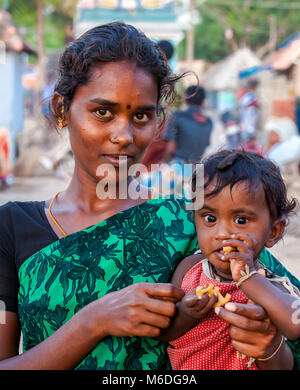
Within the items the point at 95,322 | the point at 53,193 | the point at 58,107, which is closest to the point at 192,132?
the point at 53,193

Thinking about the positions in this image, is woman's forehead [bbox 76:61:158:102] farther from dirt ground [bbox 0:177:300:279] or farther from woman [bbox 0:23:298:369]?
dirt ground [bbox 0:177:300:279]

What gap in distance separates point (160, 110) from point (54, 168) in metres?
8.74

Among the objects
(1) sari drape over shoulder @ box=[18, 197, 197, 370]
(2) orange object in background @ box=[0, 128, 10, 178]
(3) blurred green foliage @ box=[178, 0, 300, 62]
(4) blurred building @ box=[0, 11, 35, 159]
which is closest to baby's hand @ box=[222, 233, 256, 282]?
(1) sari drape over shoulder @ box=[18, 197, 197, 370]

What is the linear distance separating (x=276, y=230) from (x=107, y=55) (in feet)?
2.39

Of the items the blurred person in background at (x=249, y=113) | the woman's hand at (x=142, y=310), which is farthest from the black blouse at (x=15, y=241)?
the blurred person in background at (x=249, y=113)

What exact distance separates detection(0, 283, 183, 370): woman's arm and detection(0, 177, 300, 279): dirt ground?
3549 millimetres

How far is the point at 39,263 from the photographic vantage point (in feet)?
5.55

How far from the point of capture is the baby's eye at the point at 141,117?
1.71 metres

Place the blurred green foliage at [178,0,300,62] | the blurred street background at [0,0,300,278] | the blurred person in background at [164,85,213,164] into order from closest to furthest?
the blurred person in background at [164,85,213,164]
the blurred street background at [0,0,300,278]
the blurred green foliage at [178,0,300,62]

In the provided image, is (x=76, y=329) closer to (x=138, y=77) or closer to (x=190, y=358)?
(x=190, y=358)

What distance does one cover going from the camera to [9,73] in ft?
37.0

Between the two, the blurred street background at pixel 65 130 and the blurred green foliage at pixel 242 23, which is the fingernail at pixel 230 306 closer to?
the blurred street background at pixel 65 130

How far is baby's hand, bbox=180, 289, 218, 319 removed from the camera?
1.43 m

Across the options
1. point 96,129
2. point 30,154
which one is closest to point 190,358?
point 96,129
